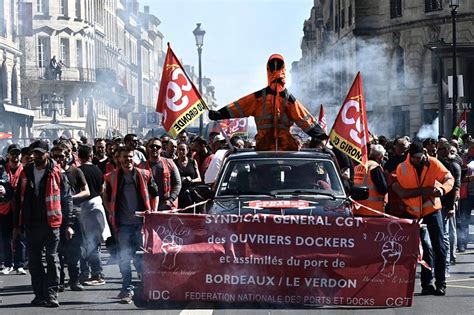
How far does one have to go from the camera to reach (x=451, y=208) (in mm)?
16328

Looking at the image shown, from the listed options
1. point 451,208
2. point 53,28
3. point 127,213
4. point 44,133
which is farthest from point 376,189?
point 53,28

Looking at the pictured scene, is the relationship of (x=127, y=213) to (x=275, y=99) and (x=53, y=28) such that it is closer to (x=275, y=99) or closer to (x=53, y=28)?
(x=275, y=99)

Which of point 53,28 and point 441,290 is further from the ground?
point 53,28

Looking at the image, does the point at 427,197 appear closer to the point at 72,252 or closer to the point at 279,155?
the point at 279,155

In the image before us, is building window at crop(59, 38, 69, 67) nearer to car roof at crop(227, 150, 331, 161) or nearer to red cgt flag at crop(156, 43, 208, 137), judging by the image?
red cgt flag at crop(156, 43, 208, 137)

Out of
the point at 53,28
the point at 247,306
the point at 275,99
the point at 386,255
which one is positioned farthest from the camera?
the point at 53,28

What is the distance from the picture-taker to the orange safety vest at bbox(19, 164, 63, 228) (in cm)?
1371

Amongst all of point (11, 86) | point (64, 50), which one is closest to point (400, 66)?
point (11, 86)

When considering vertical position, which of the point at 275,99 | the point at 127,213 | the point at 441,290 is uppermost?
the point at 275,99

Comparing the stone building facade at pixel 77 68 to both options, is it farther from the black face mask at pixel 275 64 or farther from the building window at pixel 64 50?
the black face mask at pixel 275 64

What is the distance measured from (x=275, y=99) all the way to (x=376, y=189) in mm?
1700

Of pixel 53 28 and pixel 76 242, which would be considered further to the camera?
pixel 53 28

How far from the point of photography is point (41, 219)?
13.7 meters

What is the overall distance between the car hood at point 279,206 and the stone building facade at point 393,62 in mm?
43930
